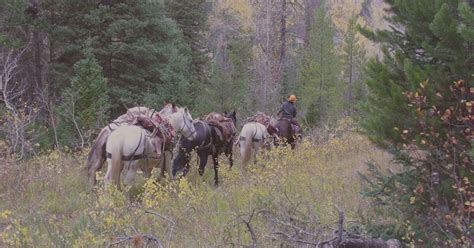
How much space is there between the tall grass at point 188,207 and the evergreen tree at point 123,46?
26.5 feet

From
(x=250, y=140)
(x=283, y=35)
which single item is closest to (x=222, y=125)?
(x=250, y=140)

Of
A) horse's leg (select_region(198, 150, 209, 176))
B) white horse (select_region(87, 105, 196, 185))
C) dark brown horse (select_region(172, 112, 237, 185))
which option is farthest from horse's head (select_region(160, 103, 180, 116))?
horse's leg (select_region(198, 150, 209, 176))

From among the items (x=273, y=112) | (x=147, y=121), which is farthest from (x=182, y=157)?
(x=273, y=112)

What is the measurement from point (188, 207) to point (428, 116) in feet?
9.73

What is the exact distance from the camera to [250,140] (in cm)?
1229

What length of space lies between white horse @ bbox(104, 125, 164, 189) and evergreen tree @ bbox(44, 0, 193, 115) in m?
10.7

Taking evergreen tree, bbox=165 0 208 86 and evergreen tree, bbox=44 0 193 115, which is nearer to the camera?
evergreen tree, bbox=44 0 193 115

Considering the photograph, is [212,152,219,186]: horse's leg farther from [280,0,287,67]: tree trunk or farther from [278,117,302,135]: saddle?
[280,0,287,67]: tree trunk

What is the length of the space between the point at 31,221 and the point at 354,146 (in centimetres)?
991

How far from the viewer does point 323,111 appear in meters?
29.6

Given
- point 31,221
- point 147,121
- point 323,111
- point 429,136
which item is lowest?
point 323,111

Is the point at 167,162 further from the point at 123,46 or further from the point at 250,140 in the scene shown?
the point at 123,46

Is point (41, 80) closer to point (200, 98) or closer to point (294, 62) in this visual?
point (200, 98)

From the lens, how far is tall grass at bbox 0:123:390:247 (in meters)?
4.82
